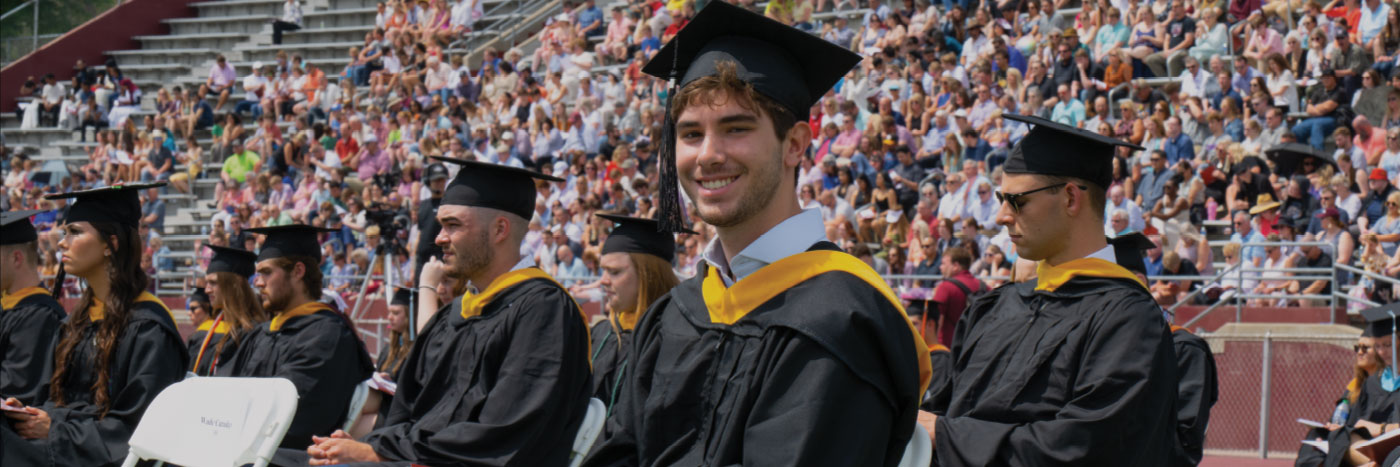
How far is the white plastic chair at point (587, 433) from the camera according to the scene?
5.26m

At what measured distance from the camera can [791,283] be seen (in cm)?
297

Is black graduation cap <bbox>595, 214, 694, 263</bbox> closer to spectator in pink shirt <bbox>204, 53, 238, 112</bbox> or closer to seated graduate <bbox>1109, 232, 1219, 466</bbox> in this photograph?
→ seated graduate <bbox>1109, 232, 1219, 466</bbox>

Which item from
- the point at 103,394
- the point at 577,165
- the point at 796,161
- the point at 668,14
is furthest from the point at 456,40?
the point at 796,161

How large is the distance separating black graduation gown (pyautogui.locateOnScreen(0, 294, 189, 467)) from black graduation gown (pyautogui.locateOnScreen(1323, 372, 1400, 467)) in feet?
17.3

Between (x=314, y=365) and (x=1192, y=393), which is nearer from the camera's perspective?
(x=1192, y=393)

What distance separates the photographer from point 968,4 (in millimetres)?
18562

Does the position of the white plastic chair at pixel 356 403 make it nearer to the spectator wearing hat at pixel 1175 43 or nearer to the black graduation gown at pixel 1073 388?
the black graduation gown at pixel 1073 388

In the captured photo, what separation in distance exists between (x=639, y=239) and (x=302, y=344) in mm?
1581

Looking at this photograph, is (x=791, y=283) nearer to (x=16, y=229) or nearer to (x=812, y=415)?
(x=812, y=415)

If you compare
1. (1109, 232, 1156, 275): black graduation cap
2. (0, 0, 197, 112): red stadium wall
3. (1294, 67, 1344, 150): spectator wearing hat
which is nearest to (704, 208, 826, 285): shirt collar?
(1109, 232, 1156, 275): black graduation cap

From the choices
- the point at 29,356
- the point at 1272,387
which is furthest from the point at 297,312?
the point at 1272,387

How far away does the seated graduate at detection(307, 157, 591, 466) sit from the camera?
5105mm

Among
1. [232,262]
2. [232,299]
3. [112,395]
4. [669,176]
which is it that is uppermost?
[669,176]

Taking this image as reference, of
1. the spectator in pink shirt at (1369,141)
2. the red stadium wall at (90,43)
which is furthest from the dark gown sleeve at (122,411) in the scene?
the red stadium wall at (90,43)
